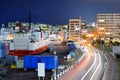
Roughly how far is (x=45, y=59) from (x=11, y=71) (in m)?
7.51

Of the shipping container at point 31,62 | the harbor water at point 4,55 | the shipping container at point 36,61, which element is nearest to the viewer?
the shipping container at point 36,61

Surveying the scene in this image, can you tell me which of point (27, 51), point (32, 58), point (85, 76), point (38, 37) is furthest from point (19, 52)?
point (85, 76)

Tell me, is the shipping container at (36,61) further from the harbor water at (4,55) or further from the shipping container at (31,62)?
the harbor water at (4,55)

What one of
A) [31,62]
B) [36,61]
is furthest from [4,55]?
[36,61]

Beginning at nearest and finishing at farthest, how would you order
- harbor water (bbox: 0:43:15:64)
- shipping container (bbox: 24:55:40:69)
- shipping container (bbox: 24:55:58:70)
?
1. shipping container (bbox: 24:55:58:70)
2. shipping container (bbox: 24:55:40:69)
3. harbor water (bbox: 0:43:15:64)

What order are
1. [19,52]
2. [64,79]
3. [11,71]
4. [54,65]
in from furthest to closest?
[19,52] < [11,71] < [54,65] < [64,79]

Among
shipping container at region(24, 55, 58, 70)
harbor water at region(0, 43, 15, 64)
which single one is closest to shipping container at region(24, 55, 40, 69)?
shipping container at region(24, 55, 58, 70)

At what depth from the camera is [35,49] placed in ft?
369

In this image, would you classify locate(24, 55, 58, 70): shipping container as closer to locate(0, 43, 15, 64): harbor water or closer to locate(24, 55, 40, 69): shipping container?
locate(24, 55, 40, 69): shipping container

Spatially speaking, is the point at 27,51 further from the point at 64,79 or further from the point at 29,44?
the point at 64,79

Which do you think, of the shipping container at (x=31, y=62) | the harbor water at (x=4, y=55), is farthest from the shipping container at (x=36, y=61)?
the harbor water at (x=4, y=55)

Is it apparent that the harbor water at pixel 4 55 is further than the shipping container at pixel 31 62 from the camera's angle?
Yes

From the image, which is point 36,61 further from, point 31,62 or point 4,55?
point 4,55

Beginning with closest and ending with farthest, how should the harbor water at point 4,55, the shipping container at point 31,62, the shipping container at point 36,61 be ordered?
the shipping container at point 36,61 < the shipping container at point 31,62 < the harbor water at point 4,55
